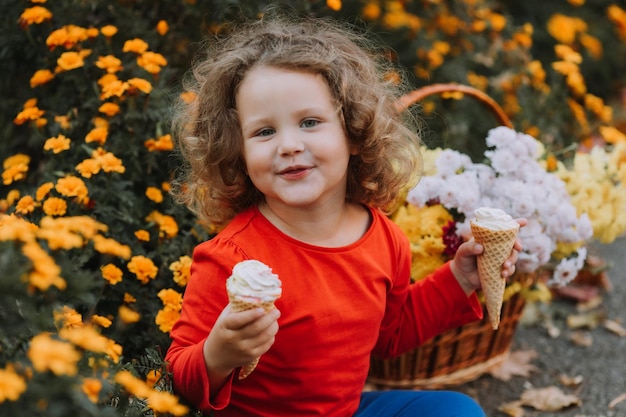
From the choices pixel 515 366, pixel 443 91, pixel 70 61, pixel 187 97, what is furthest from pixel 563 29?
pixel 70 61

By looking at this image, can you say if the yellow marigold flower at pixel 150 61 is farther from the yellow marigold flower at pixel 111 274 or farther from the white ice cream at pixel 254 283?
the white ice cream at pixel 254 283

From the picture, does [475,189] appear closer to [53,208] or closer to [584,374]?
[584,374]

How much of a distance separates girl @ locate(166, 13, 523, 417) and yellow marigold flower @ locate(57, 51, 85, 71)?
21.0 inches

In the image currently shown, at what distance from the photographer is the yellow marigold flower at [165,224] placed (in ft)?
7.41

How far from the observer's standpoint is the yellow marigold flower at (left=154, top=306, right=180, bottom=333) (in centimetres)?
204

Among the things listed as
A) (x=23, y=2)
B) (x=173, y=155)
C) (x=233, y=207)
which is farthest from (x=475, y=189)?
(x=23, y=2)

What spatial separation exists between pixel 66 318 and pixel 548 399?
6.00 feet

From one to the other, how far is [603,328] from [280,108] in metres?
2.13

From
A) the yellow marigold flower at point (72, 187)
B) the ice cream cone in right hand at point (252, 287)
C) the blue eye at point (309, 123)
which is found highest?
the blue eye at point (309, 123)

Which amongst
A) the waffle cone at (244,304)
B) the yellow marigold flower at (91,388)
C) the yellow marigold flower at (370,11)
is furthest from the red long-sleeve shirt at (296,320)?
the yellow marigold flower at (370,11)

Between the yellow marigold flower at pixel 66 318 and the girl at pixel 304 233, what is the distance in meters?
0.24

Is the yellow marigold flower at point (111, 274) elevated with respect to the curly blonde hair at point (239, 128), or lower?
lower

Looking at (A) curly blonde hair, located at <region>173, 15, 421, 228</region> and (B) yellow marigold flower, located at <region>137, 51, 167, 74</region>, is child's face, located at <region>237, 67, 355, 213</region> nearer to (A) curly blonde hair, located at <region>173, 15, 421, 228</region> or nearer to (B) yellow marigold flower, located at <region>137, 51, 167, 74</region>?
(A) curly blonde hair, located at <region>173, 15, 421, 228</region>

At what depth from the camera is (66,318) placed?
143 centimetres
